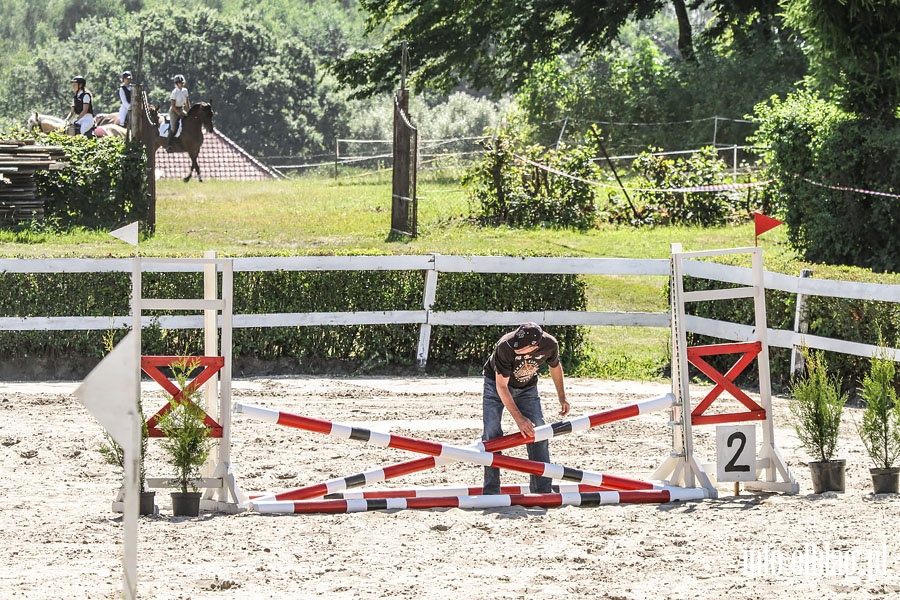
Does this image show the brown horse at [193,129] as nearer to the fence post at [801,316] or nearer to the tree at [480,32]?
the tree at [480,32]

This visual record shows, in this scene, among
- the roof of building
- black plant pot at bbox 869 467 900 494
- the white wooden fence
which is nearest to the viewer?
black plant pot at bbox 869 467 900 494

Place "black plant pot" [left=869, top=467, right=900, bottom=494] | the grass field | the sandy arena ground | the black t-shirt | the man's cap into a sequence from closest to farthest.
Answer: the sandy arena ground, the man's cap, the black t-shirt, "black plant pot" [left=869, top=467, right=900, bottom=494], the grass field

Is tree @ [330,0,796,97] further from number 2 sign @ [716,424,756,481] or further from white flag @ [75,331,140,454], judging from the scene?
white flag @ [75,331,140,454]

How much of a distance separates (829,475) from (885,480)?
33 centimetres

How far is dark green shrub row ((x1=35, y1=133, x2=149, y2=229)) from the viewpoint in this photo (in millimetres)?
19328

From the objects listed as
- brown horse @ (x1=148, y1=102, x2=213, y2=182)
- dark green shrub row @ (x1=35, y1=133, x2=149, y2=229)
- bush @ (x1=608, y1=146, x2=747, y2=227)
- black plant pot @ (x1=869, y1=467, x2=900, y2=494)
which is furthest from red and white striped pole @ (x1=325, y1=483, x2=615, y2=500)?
brown horse @ (x1=148, y1=102, x2=213, y2=182)

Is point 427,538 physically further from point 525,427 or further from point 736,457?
point 736,457

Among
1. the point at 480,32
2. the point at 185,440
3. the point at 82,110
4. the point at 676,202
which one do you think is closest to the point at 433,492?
the point at 185,440

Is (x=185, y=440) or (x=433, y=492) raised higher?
(x=185, y=440)

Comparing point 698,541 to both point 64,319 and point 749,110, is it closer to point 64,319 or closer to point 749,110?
point 64,319

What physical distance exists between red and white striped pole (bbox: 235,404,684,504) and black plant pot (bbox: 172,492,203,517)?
1.88 ft

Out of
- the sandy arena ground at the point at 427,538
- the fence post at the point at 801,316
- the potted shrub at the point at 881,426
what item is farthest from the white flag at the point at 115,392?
the fence post at the point at 801,316

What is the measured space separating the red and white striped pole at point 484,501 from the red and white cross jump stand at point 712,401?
30cm

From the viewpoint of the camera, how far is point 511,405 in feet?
25.2
